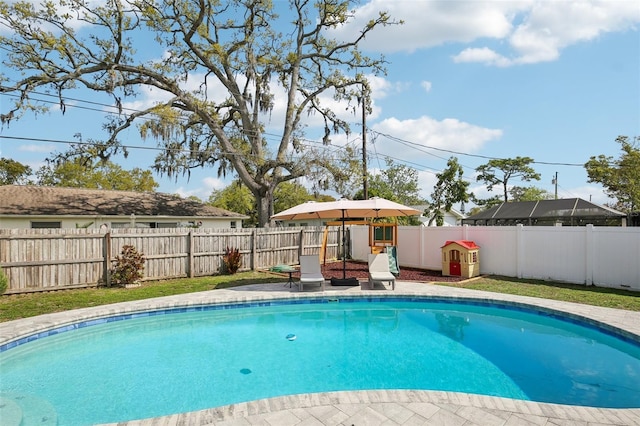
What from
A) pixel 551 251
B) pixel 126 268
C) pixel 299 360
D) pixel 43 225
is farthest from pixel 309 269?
pixel 43 225


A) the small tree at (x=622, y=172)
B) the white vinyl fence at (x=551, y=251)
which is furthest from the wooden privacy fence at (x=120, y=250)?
the small tree at (x=622, y=172)

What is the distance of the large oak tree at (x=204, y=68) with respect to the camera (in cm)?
1513

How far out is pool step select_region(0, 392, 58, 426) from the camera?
3820mm

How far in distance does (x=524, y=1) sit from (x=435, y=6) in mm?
2609

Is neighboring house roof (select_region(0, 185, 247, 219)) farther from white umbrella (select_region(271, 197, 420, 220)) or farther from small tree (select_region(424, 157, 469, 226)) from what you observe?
small tree (select_region(424, 157, 469, 226))

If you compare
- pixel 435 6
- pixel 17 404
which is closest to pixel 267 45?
pixel 435 6

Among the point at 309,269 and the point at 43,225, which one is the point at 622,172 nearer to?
the point at 309,269

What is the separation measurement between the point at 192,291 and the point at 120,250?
288cm

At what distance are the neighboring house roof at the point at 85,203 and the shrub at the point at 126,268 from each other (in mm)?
9063

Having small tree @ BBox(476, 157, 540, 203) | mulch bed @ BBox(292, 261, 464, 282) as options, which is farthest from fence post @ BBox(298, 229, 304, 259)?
small tree @ BBox(476, 157, 540, 203)

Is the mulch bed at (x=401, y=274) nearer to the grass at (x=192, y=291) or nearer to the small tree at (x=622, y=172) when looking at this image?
the grass at (x=192, y=291)

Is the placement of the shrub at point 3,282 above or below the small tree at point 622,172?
below

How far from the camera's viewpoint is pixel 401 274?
40.3 feet

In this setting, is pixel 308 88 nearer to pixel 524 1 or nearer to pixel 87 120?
pixel 87 120
